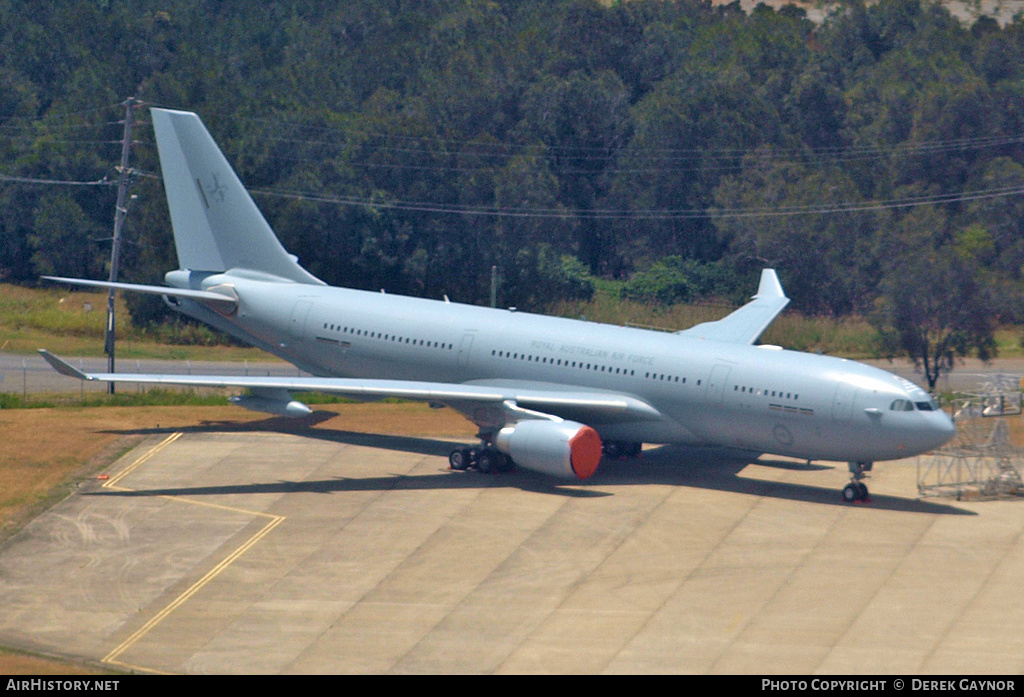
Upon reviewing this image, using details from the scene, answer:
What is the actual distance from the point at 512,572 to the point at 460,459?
10.1 meters

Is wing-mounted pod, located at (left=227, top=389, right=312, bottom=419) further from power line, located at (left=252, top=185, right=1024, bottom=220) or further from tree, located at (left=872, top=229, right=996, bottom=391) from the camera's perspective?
power line, located at (left=252, top=185, right=1024, bottom=220)

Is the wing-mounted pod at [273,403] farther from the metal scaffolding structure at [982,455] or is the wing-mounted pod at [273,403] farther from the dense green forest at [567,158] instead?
the dense green forest at [567,158]

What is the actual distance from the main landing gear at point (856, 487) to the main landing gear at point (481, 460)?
10.7 metres

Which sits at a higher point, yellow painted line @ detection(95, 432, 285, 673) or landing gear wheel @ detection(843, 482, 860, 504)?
landing gear wheel @ detection(843, 482, 860, 504)

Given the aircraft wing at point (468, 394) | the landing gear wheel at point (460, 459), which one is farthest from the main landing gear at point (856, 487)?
the landing gear wheel at point (460, 459)

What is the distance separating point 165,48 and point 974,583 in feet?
368

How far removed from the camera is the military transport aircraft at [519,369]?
40562 millimetres

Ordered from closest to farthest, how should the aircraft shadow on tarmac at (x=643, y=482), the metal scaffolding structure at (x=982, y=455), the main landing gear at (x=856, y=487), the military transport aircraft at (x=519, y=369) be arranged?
the military transport aircraft at (x=519, y=369), the main landing gear at (x=856, y=487), the aircraft shadow on tarmac at (x=643, y=482), the metal scaffolding structure at (x=982, y=455)

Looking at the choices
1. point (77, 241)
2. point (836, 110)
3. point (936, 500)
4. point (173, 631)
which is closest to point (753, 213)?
point (836, 110)

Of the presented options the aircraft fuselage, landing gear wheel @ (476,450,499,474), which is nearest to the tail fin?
the aircraft fuselage

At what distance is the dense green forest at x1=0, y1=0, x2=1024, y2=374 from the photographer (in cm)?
8931

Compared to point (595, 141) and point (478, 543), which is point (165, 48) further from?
point (478, 543)

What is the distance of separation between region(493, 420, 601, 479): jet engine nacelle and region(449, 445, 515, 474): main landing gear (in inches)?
70.3
